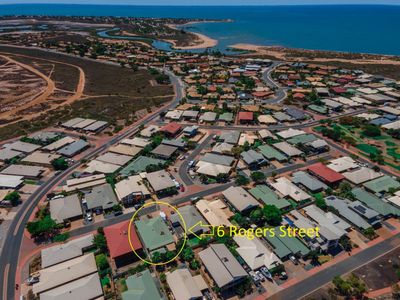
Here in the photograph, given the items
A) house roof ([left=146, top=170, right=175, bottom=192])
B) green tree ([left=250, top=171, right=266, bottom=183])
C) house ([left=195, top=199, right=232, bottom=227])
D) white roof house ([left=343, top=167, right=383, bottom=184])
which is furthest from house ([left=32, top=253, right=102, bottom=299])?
white roof house ([left=343, top=167, right=383, bottom=184])

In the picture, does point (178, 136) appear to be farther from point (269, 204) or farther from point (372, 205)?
point (372, 205)

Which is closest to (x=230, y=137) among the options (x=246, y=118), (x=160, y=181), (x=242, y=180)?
(x=246, y=118)

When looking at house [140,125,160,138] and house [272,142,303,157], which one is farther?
house [140,125,160,138]

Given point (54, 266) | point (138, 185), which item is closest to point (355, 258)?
point (138, 185)

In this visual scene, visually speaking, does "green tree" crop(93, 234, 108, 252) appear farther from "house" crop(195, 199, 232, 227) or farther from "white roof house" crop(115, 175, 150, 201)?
"house" crop(195, 199, 232, 227)

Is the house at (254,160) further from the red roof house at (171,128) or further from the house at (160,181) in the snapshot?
the red roof house at (171,128)

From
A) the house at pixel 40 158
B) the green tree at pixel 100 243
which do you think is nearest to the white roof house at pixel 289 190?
the green tree at pixel 100 243
